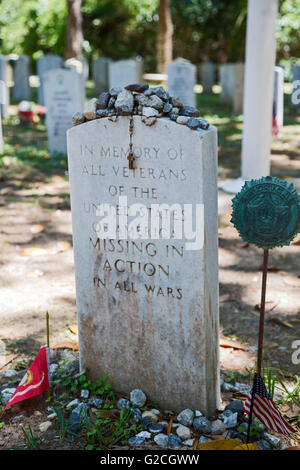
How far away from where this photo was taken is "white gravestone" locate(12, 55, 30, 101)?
14.7m

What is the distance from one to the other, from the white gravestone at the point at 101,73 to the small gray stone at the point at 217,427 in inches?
591

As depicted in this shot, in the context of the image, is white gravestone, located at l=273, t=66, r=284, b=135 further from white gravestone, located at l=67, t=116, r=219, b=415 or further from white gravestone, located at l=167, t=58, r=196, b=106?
white gravestone, located at l=67, t=116, r=219, b=415

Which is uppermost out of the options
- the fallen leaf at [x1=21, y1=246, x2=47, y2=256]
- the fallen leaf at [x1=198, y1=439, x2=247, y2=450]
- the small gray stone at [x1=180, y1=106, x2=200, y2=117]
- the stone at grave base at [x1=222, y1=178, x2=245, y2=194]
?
the small gray stone at [x1=180, y1=106, x2=200, y2=117]

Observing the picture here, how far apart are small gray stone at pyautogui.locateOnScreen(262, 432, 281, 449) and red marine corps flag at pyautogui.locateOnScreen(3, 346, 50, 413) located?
1121 millimetres

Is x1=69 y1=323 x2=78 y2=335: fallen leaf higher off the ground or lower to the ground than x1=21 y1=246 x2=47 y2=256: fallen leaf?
lower

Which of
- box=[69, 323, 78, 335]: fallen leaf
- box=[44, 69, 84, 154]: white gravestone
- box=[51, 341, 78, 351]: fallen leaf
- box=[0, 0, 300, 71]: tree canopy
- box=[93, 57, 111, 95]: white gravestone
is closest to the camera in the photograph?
box=[51, 341, 78, 351]: fallen leaf

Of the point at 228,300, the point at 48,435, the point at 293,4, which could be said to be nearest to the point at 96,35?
the point at 293,4

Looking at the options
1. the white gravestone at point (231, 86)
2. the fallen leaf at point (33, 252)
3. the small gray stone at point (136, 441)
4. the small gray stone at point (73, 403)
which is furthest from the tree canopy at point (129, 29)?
the small gray stone at point (136, 441)

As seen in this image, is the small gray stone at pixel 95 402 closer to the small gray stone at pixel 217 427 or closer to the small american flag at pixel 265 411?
the small gray stone at pixel 217 427

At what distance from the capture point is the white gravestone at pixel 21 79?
14742mm

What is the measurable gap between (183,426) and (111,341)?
1.90 feet

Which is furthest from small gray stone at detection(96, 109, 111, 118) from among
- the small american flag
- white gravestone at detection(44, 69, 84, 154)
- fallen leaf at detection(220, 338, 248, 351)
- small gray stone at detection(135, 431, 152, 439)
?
white gravestone at detection(44, 69, 84, 154)

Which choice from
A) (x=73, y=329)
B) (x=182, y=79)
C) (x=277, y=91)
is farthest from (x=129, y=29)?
(x=73, y=329)
